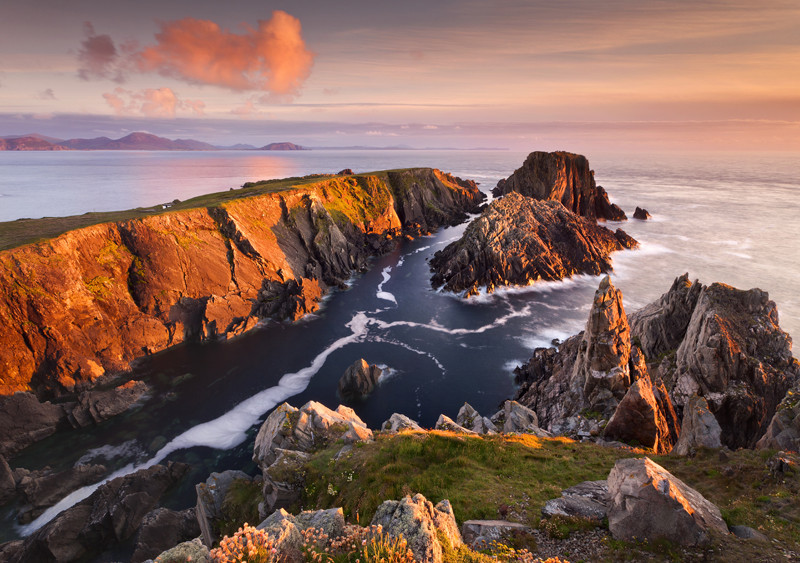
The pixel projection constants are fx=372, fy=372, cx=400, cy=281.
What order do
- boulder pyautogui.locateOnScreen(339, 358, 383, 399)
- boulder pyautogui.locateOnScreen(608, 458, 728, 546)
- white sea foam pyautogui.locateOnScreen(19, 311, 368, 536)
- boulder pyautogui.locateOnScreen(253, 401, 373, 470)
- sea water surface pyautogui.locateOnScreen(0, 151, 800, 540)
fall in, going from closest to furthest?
boulder pyautogui.locateOnScreen(608, 458, 728, 546) < boulder pyautogui.locateOnScreen(253, 401, 373, 470) < white sea foam pyautogui.locateOnScreen(19, 311, 368, 536) < sea water surface pyautogui.locateOnScreen(0, 151, 800, 540) < boulder pyautogui.locateOnScreen(339, 358, 383, 399)

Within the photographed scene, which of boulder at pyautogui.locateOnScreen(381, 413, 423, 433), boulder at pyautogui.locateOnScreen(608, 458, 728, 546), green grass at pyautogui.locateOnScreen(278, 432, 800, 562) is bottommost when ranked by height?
boulder at pyautogui.locateOnScreen(381, 413, 423, 433)

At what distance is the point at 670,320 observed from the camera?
3941cm

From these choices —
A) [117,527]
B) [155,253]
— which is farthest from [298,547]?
[155,253]

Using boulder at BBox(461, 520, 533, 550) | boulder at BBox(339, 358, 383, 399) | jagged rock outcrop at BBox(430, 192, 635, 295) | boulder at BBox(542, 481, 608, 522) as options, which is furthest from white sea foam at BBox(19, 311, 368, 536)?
jagged rock outcrop at BBox(430, 192, 635, 295)

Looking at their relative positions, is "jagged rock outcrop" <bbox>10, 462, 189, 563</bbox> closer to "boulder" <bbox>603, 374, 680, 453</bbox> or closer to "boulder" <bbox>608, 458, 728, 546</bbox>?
"boulder" <bbox>608, 458, 728, 546</bbox>

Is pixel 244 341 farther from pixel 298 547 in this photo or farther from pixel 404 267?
pixel 298 547

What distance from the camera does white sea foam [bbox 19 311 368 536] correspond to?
31.3 metres

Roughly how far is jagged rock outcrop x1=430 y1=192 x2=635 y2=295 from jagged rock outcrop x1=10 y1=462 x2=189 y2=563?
5982 cm

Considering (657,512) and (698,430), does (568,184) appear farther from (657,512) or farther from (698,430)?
(657,512)

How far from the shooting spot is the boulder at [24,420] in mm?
37594

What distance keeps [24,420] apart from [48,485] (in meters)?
12.3

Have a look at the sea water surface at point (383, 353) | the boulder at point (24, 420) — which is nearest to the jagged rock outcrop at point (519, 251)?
the sea water surface at point (383, 353)

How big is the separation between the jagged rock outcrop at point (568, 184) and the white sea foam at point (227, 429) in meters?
112

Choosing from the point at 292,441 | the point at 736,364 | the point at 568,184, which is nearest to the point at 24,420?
the point at 292,441
